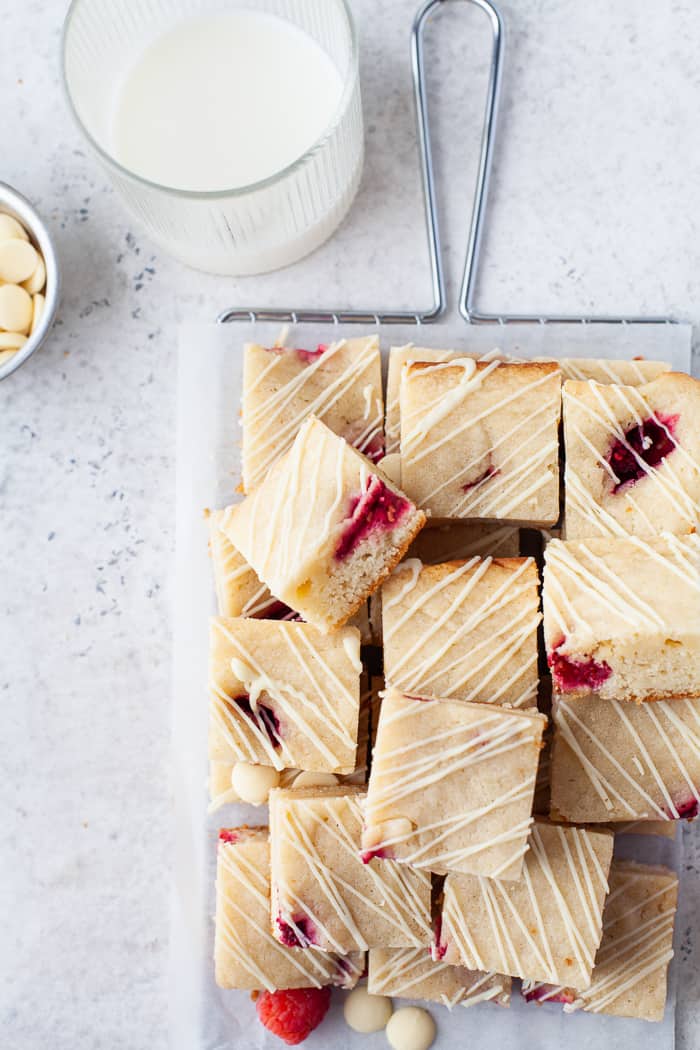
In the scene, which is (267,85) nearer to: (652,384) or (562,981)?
(652,384)

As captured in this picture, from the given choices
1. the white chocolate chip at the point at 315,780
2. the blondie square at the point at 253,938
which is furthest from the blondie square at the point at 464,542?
the blondie square at the point at 253,938

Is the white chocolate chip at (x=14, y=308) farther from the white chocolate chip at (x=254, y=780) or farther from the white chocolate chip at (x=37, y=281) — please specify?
the white chocolate chip at (x=254, y=780)

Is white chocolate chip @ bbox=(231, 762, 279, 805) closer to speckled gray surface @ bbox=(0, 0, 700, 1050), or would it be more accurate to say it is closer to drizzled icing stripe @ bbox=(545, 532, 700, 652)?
speckled gray surface @ bbox=(0, 0, 700, 1050)

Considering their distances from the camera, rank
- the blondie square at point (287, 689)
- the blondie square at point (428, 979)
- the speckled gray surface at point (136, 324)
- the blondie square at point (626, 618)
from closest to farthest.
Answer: the blondie square at point (626, 618) < the blondie square at point (287, 689) < the blondie square at point (428, 979) < the speckled gray surface at point (136, 324)

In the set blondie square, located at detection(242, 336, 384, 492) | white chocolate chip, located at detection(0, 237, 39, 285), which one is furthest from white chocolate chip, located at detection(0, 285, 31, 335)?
blondie square, located at detection(242, 336, 384, 492)

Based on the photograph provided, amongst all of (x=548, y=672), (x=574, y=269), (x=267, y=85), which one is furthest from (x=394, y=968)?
(x=267, y=85)
